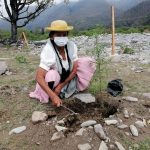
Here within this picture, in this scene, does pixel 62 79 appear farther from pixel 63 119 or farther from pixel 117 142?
pixel 117 142

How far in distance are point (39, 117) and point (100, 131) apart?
0.97 metres

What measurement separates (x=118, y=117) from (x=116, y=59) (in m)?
4.64

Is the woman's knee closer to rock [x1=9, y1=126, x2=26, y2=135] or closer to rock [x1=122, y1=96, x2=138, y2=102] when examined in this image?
rock [x1=9, y1=126, x2=26, y2=135]

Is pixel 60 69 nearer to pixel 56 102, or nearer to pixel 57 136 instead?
pixel 56 102

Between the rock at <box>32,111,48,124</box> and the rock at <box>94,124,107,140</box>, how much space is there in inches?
31.2

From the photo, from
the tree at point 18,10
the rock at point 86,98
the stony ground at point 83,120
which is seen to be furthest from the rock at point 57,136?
the tree at point 18,10

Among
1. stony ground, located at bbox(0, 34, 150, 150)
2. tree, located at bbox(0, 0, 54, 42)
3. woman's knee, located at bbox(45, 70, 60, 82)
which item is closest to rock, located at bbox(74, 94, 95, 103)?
stony ground, located at bbox(0, 34, 150, 150)

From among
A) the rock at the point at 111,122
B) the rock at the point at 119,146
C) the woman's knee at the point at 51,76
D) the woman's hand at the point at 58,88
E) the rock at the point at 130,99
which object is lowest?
the rock at the point at 119,146

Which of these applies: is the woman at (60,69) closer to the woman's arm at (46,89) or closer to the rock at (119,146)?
the woman's arm at (46,89)

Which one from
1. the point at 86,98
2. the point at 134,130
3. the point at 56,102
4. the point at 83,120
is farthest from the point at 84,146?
the point at 86,98

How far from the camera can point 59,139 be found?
592cm

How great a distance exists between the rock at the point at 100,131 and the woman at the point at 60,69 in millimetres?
869

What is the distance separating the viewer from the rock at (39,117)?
251 inches

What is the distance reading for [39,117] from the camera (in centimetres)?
643
